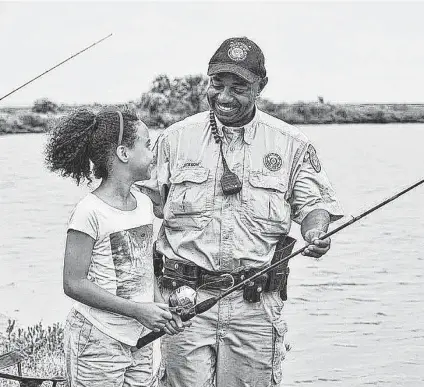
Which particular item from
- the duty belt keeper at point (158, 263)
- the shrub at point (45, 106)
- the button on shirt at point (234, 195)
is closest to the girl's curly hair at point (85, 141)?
the button on shirt at point (234, 195)

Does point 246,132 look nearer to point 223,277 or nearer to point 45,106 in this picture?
point 223,277

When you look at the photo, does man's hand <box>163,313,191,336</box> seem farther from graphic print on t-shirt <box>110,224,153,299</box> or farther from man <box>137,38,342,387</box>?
man <box>137,38,342,387</box>

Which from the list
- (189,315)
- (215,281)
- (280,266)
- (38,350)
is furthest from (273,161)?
(38,350)

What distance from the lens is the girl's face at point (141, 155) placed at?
3990mm

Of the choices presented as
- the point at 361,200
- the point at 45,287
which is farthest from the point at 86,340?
the point at 361,200

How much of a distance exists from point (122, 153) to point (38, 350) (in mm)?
2863

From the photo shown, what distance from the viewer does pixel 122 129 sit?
13.1 ft

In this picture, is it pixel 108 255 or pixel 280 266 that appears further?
pixel 280 266

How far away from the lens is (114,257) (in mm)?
3857

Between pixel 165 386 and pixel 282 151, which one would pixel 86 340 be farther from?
pixel 282 151

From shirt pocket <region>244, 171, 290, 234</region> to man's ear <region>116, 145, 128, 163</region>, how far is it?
2.21 feet

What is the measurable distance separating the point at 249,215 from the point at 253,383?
648 millimetres

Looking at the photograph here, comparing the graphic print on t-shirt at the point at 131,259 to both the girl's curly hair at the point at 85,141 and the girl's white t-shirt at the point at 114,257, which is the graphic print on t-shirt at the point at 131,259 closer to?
the girl's white t-shirt at the point at 114,257

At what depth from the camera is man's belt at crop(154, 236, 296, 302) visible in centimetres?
444
